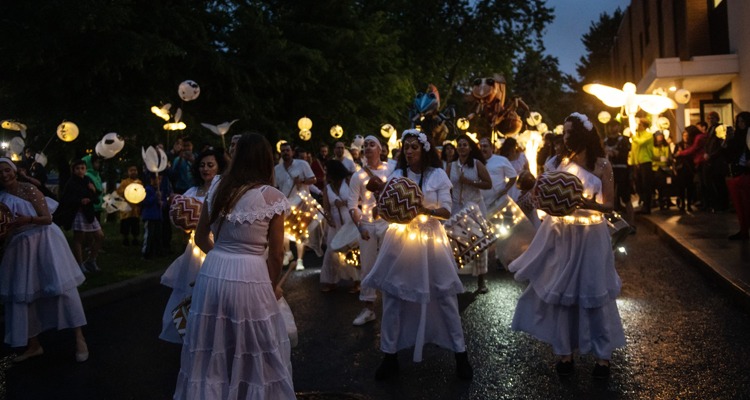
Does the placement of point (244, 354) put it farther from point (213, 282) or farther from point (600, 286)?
point (600, 286)

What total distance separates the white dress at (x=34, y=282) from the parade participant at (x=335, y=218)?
3480 millimetres

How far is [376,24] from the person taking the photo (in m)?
23.4

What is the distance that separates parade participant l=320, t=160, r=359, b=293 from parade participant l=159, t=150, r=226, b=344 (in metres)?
2.94

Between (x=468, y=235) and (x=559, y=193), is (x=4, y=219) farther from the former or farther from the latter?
(x=559, y=193)

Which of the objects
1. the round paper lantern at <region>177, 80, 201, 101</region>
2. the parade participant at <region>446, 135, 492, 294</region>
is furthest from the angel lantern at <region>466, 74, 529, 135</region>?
the round paper lantern at <region>177, 80, 201, 101</region>

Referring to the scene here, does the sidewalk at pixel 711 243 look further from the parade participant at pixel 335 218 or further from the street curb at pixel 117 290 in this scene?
the street curb at pixel 117 290

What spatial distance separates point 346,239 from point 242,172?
4882 mm

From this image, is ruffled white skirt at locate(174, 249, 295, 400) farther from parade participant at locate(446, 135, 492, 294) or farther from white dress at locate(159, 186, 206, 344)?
parade participant at locate(446, 135, 492, 294)

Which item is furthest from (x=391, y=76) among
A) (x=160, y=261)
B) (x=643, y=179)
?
(x=160, y=261)

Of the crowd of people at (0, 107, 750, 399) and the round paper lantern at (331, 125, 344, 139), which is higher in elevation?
the round paper lantern at (331, 125, 344, 139)

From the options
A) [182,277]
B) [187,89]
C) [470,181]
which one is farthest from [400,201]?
[187,89]

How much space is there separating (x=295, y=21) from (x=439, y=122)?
13235mm

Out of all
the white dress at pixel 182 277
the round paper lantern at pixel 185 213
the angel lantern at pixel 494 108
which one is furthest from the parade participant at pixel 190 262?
the angel lantern at pixel 494 108

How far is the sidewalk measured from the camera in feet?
26.7
